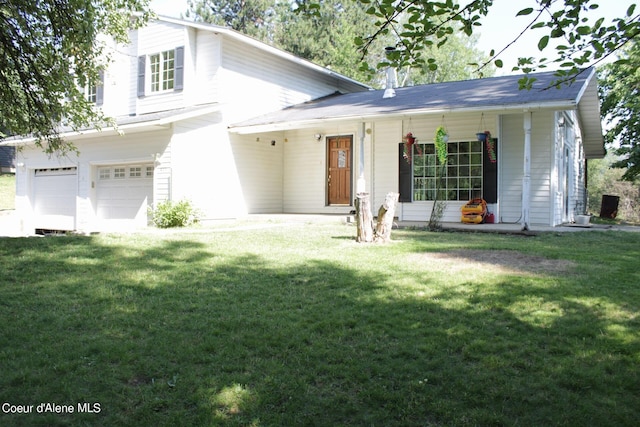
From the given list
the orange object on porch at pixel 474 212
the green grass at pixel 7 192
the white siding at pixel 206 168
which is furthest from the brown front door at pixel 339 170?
the green grass at pixel 7 192

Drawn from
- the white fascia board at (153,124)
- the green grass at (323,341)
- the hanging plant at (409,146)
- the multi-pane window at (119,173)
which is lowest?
the green grass at (323,341)

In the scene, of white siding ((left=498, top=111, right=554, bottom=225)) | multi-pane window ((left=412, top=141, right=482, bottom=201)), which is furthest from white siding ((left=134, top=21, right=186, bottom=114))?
white siding ((left=498, top=111, right=554, bottom=225))

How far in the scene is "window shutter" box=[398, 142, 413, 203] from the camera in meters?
12.2

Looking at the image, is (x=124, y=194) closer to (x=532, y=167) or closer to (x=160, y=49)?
(x=160, y=49)

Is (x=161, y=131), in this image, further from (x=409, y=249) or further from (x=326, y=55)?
(x=326, y=55)

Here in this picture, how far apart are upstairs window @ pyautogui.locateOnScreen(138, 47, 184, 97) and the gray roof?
2.15 meters

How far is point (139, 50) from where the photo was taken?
14289mm

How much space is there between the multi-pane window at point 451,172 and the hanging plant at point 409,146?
18 centimetres

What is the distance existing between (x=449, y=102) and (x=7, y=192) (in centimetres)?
2158

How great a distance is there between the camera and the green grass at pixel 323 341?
275 centimetres

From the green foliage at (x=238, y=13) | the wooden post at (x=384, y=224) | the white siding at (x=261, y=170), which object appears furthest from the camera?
the green foliage at (x=238, y=13)

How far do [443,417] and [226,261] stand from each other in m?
3.99

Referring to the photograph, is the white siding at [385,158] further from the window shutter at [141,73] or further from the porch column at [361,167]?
the window shutter at [141,73]

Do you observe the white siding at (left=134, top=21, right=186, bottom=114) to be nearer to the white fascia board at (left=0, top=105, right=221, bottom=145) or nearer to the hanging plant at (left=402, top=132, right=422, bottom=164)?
the white fascia board at (left=0, top=105, right=221, bottom=145)
